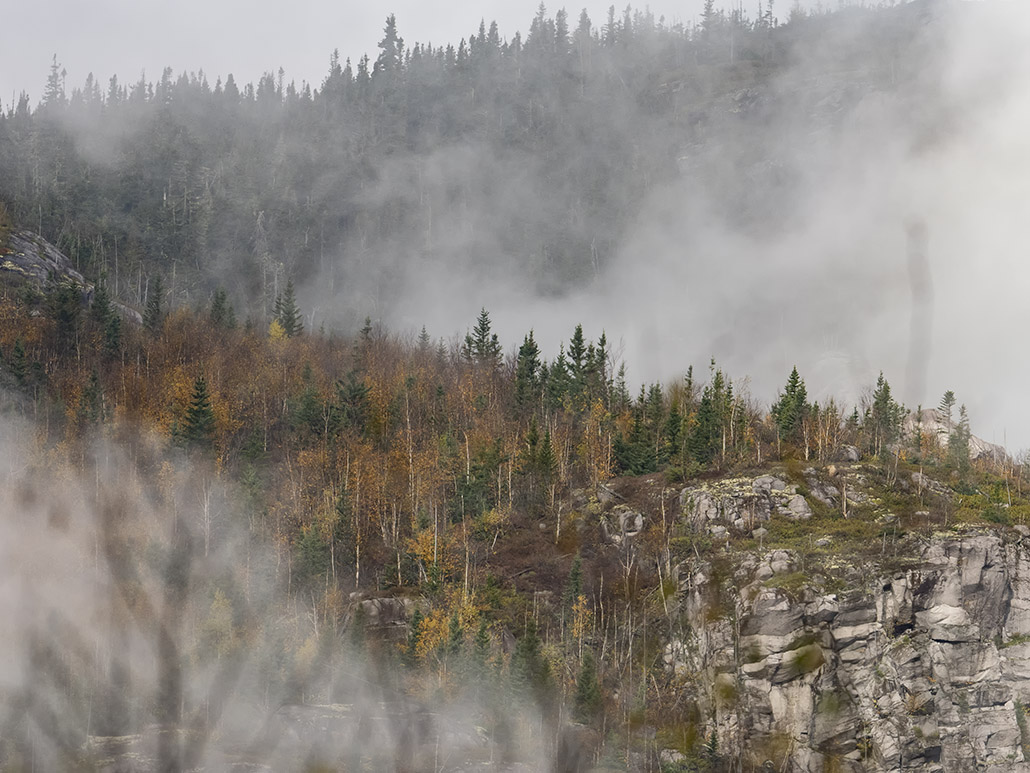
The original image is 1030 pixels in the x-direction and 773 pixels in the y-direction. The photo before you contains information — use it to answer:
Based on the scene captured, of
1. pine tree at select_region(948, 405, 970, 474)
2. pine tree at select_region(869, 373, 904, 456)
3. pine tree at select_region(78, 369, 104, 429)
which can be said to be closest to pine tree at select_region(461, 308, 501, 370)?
pine tree at select_region(869, 373, 904, 456)

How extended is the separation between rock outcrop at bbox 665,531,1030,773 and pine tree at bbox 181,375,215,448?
49186mm

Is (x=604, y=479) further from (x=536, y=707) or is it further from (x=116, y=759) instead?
(x=116, y=759)

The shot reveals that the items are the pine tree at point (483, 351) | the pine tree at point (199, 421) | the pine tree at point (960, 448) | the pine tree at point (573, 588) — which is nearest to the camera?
the pine tree at point (573, 588)

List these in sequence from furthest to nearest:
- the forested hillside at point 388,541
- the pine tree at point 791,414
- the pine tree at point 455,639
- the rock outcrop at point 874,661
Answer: the pine tree at point 791,414 → the rock outcrop at point 874,661 → the pine tree at point 455,639 → the forested hillside at point 388,541

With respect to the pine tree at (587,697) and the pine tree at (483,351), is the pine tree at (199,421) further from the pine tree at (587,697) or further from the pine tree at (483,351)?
the pine tree at (483,351)

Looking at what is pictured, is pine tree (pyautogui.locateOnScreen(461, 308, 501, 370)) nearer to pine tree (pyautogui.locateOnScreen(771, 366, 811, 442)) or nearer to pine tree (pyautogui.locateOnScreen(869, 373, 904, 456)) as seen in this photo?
pine tree (pyautogui.locateOnScreen(771, 366, 811, 442))

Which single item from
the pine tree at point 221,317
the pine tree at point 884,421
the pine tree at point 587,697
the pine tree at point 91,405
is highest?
the pine tree at point 221,317

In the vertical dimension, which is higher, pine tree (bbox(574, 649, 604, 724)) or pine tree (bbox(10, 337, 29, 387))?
pine tree (bbox(10, 337, 29, 387))

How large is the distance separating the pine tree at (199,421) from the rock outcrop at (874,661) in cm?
4919

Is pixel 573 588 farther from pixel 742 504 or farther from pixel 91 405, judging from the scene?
pixel 91 405

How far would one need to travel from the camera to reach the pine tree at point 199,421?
8912 centimetres

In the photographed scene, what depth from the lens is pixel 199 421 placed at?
90.1m

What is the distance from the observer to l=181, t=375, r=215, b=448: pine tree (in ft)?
292

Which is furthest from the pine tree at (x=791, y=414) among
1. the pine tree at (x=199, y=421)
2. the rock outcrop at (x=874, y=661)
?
the pine tree at (x=199, y=421)
